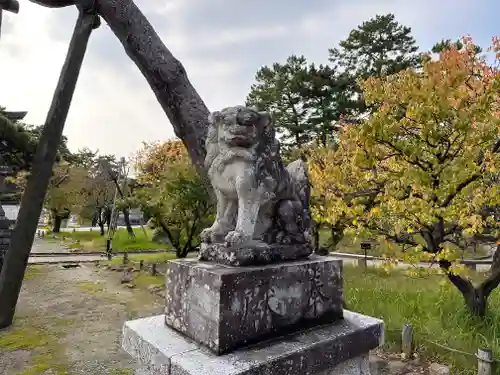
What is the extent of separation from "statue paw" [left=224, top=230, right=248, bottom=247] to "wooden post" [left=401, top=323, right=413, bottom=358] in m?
3.88

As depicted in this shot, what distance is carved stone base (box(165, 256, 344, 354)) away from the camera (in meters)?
1.55

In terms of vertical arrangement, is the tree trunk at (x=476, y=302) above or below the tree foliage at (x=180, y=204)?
below

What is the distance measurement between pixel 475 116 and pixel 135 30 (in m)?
4.74

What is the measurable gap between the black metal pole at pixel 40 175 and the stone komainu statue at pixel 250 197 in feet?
16.9

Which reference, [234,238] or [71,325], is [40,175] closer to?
[71,325]

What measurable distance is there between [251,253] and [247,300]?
0.77 feet

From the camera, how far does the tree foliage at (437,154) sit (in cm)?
446

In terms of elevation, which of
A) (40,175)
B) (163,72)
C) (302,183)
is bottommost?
(302,183)

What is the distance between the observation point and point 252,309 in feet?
5.36

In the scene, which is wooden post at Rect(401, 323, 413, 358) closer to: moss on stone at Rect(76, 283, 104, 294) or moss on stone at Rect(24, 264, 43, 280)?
moss on stone at Rect(76, 283, 104, 294)

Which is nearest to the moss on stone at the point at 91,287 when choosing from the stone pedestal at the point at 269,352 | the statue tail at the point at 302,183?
the stone pedestal at the point at 269,352

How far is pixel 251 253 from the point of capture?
175cm

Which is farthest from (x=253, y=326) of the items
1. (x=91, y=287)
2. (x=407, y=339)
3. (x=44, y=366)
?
(x=91, y=287)

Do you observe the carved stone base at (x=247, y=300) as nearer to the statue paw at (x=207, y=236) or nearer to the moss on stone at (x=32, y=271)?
the statue paw at (x=207, y=236)
